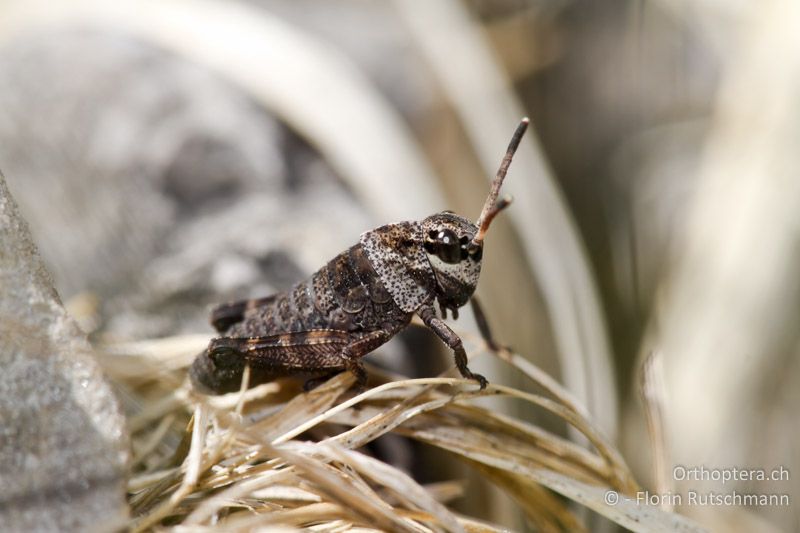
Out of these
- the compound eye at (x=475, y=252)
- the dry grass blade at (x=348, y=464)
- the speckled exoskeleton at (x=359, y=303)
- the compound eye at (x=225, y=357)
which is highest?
the compound eye at (x=475, y=252)

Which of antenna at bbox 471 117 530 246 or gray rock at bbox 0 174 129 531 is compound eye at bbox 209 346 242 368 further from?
antenna at bbox 471 117 530 246

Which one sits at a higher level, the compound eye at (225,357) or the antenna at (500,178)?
the antenna at (500,178)

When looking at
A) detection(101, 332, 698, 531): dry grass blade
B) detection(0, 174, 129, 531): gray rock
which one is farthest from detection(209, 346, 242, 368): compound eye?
detection(0, 174, 129, 531): gray rock

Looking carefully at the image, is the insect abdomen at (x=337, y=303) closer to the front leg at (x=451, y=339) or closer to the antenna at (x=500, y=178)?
the front leg at (x=451, y=339)

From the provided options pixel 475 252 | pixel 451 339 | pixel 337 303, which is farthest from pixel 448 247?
Answer: pixel 337 303

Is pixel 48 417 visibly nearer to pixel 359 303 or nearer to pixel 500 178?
pixel 359 303

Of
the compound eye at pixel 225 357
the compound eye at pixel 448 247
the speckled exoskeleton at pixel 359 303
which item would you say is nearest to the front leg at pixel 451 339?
the speckled exoskeleton at pixel 359 303
